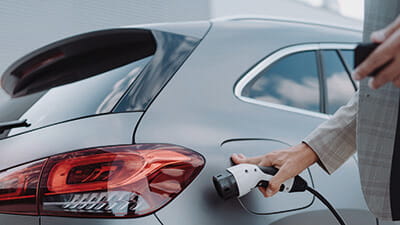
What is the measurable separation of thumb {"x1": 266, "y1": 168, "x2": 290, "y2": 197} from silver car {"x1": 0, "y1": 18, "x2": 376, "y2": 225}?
0.05m

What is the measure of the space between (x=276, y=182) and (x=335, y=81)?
34.4 inches

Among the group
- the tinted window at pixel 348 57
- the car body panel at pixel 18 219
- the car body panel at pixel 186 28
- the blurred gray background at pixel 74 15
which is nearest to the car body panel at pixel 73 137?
the car body panel at pixel 18 219

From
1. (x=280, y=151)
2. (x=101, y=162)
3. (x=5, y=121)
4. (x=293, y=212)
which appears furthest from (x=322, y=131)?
(x=5, y=121)

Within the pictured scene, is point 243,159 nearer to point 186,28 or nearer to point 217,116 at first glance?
point 217,116

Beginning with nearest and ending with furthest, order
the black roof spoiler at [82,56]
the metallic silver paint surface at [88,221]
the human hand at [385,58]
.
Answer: the human hand at [385,58] < the metallic silver paint surface at [88,221] < the black roof spoiler at [82,56]

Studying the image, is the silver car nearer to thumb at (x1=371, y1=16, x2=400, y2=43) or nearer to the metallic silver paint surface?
the metallic silver paint surface

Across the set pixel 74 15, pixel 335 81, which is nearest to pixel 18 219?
pixel 335 81

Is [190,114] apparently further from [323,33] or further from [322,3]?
[322,3]

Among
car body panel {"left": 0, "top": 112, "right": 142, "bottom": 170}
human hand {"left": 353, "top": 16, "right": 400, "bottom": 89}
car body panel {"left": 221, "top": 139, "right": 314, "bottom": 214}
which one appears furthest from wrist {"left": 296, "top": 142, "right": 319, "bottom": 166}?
human hand {"left": 353, "top": 16, "right": 400, "bottom": 89}

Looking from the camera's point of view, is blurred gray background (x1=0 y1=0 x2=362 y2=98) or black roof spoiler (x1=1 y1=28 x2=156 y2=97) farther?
blurred gray background (x1=0 y1=0 x2=362 y2=98)

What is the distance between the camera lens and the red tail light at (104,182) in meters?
1.27

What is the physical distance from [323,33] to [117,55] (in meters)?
0.95

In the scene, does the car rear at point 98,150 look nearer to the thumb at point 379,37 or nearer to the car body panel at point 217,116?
the car body panel at point 217,116

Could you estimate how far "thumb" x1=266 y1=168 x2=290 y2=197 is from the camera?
4.76 ft
